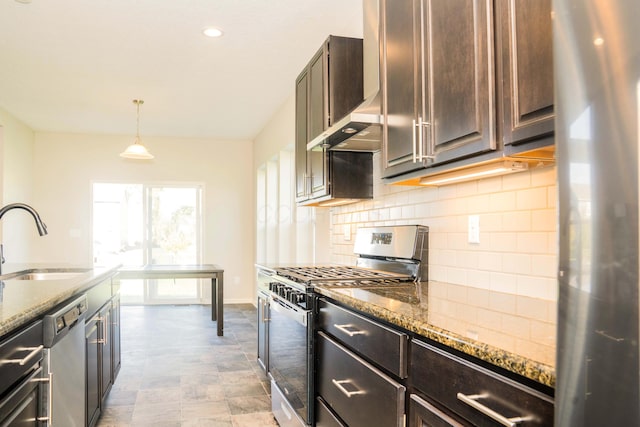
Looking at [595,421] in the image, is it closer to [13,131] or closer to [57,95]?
[57,95]

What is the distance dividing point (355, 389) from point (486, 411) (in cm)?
76

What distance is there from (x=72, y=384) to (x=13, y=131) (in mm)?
5382

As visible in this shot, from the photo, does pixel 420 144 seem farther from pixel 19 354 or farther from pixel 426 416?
pixel 19 354

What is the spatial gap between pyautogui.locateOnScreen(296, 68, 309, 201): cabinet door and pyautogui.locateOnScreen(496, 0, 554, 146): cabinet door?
84.6 inches

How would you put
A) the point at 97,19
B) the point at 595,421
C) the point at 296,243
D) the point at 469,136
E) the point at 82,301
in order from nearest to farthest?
the point at 595,421
the point at 469,136
the point at 82,301
the point at 97,19
the point at 296,243

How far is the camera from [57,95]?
17.3 ft

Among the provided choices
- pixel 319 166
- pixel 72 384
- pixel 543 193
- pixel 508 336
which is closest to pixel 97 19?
pixel 319 166

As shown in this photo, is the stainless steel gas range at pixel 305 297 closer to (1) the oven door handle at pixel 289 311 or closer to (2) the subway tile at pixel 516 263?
(1) the oven door handle at pixel 289 311

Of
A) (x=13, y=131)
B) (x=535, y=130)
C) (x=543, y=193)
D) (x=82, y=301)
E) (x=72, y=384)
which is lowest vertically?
(x=72, y=384)

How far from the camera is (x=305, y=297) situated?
→ 2.22m

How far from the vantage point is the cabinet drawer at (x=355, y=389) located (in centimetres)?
139

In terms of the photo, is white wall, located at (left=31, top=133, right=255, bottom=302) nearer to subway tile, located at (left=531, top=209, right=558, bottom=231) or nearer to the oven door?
the oven door

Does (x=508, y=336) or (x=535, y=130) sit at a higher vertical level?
(x=535, y=130)

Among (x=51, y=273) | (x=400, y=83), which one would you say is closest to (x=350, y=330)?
(x=400, y=83)
